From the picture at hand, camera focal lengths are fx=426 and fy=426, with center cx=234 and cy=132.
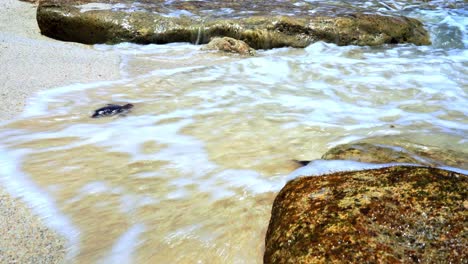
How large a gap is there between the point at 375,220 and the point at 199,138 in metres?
→ 1.81

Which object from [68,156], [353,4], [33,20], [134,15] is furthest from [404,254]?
[353,4]

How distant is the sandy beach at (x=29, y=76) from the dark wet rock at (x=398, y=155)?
162 centimetres

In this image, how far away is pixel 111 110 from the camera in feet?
12.4

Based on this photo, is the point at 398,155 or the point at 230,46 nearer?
the point at 398,155

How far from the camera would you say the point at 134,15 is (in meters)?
7.13

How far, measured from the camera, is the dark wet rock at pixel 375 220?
154 centimetres

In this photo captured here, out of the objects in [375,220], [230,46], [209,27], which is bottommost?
[230,46]

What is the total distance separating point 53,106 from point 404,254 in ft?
10.7

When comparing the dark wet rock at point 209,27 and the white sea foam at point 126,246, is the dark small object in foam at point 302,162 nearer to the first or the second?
the white sea foam at point 126,246

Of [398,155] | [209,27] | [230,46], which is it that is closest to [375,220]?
[398,155]

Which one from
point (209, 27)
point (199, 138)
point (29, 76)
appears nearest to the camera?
point (199, 138)

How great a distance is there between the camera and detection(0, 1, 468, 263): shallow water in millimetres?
2066

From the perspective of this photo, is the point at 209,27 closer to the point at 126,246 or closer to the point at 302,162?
the point at 302,162

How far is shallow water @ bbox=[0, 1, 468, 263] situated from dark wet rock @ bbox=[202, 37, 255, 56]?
280 mm
